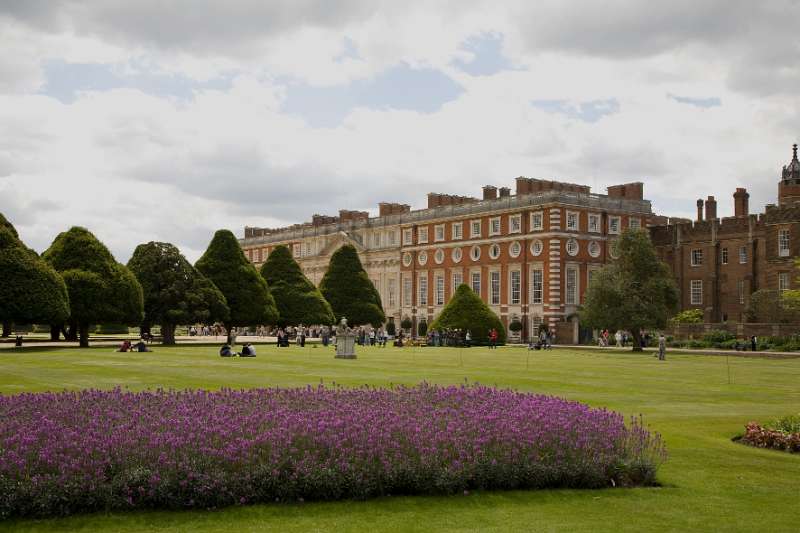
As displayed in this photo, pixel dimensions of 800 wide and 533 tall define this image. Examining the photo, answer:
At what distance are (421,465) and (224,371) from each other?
17.3 meters

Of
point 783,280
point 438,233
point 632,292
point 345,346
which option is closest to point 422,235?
point 438,233

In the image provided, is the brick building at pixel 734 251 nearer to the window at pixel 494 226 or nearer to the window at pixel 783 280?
the window at pixel 783 280

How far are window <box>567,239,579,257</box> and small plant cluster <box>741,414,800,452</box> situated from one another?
5651 cm

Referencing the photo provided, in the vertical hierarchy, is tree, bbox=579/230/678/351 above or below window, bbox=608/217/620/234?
below

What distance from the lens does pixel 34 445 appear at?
9.29 metres

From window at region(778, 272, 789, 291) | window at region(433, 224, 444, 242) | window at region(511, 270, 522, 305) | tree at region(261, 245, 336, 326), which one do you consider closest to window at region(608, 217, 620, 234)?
window at region(511, 270, 522, 305)

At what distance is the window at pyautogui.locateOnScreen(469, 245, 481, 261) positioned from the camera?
77.3 meters

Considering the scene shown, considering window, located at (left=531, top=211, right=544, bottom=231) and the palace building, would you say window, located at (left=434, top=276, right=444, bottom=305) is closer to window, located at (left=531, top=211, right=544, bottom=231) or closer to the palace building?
the palace building

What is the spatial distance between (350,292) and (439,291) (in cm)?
1291

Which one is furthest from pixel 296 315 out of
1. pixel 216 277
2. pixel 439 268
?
pixel 439 268

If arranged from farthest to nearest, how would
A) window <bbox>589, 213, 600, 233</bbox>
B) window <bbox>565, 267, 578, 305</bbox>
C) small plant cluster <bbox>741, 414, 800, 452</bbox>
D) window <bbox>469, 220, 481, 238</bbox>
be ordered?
window <bbox>469, 220, 481, 238</bbox>, window <bbox>589, 213, 600, 233</bbox>, window <bbox>565, 267, 578, 305</bbox>, small plant cluster <bbox>741, 414, 800, 452</bbox>

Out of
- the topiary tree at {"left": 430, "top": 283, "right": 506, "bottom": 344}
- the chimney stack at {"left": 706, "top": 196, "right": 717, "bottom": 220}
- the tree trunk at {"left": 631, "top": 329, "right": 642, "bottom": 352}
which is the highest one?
the chimney stack at {"left": 706, "top": 196, "right": 717, "bottom": 220}

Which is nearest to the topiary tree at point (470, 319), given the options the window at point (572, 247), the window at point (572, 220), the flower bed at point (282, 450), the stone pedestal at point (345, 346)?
the window at point (572, 247)

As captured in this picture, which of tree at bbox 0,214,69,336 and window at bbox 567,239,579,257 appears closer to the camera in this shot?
tree at bbox 0,214,69,336
